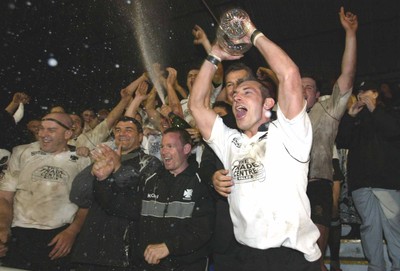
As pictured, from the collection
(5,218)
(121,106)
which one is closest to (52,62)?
(121,106)

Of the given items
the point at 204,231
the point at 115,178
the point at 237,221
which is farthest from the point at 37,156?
the point at 237,221

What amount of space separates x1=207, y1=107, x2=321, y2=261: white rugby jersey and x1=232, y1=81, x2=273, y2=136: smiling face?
189mm

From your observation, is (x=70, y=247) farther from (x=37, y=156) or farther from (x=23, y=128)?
(x=23, y=128)

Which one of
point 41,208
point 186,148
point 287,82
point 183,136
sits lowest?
point 41,208

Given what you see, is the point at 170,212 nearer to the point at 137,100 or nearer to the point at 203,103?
the point at 203,103

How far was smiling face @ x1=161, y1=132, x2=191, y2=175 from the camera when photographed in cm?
368

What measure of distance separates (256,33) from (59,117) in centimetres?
317

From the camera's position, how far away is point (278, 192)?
2434 mm

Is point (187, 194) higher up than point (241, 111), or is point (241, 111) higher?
point (241, 111)

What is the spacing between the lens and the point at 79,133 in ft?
19.4

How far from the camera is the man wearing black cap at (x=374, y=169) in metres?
4.28

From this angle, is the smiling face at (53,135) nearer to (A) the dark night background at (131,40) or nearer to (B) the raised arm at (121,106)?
(B) the raised arm at (121,106)

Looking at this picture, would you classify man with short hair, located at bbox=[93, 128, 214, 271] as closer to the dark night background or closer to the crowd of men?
the crowd of men

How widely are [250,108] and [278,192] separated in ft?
2.24
